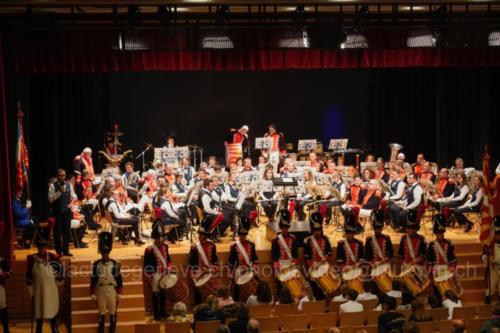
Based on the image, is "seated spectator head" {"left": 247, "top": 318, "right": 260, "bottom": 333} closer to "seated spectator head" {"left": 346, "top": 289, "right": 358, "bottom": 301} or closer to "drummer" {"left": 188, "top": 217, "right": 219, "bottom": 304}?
"seated spectator head" {"left": 346, "top": 289, "right": 358, "bottom": 301}

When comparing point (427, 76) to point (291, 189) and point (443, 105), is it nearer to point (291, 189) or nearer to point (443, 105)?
point (443, 105)

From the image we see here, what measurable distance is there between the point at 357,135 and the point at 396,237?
1027 cm

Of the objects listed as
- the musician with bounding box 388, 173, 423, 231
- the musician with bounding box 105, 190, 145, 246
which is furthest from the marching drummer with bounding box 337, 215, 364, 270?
the musician with bounding box 105, 190, 145, 246

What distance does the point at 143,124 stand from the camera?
86.9 feet

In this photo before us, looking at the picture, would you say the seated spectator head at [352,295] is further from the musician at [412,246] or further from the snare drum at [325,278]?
the musician at [412,246]

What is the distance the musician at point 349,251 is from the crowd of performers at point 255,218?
2cm

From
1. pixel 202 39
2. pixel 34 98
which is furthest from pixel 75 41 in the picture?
pixel 34 98

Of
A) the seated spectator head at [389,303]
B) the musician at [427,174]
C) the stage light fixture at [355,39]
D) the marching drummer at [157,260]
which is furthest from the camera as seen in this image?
the musician at [427,174]

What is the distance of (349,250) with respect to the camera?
52.1 feet

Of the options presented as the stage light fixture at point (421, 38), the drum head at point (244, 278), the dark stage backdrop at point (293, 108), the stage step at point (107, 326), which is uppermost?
the stage light fixture at point (421, 38)

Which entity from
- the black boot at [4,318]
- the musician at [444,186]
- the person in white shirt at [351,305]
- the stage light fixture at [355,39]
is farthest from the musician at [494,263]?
the black boot at [4,318]

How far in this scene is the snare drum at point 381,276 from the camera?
15.8 metres

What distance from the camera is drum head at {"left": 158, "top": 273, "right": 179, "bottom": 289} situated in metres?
15.6

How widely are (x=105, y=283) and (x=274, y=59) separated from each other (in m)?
6.76
